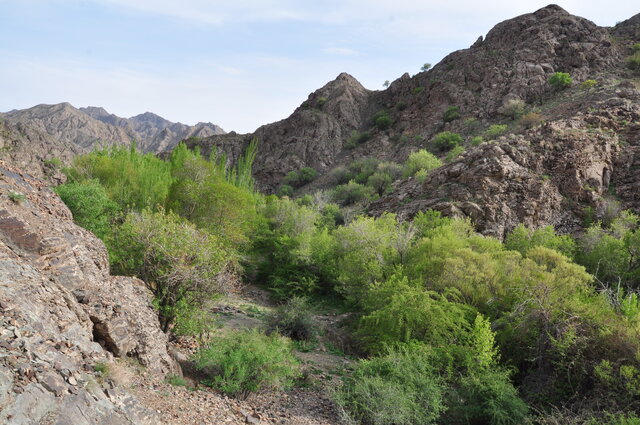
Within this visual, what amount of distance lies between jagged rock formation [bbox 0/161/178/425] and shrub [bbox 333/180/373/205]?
31405 mm

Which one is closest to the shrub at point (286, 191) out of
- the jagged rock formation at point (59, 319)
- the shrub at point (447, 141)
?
the shrub at point (447, 141)

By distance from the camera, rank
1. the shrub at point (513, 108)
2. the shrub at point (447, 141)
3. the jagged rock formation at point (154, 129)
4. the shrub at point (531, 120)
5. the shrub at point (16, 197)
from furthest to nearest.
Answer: the jagged rock formation at point (154, 129) → the shrub at point (447, 141) → the shrub at point (513, 108) → the shrub at point (531, 120) → the shrub at point (16, 197)

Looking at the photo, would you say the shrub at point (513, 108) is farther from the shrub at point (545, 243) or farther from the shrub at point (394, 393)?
the shrub at point (394, 393)

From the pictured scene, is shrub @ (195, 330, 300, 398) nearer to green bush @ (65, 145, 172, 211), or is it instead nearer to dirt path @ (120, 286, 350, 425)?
dirt path @ (120, 286, 350, 425)

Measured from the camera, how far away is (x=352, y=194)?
40969 millimetres

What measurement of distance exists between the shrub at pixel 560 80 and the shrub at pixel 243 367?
1778 inches

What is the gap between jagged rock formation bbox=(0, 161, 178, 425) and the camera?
5.27m

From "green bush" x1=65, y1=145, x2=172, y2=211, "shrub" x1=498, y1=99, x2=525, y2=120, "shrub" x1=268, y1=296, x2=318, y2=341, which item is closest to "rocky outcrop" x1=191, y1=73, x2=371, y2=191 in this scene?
"shrub" x1=498, y1=99, x2=525, y2=120

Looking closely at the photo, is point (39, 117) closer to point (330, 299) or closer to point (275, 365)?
point (330, 299)

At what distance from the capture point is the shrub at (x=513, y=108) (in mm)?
40688

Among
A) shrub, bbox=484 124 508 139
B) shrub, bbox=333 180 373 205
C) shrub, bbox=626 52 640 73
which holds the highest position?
shrub, bbox=626 52 640 73

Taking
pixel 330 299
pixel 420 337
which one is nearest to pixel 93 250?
pixel 420 337

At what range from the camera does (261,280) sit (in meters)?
26.3

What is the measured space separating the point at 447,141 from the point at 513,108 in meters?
7.75
